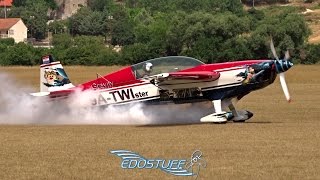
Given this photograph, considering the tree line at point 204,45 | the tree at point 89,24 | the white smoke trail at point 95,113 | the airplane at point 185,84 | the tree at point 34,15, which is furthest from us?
the tree at point 34,15

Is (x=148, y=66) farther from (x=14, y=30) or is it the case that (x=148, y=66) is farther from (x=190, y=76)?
(x=14, y=30)

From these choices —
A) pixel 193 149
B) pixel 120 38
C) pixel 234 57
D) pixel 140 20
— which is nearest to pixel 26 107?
pixel 193 149

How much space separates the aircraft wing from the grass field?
123cm

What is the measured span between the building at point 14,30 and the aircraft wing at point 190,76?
86.8 m

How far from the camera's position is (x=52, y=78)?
76.7 feet

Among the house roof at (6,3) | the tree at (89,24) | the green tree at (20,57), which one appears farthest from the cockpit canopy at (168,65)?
the house roof at (6,3)

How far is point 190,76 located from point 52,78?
3.80 metres

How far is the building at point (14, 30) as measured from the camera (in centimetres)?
10789

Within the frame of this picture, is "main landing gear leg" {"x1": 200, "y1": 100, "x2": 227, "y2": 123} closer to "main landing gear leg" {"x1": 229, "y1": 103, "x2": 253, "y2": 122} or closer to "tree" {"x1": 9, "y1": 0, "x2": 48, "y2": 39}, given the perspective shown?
"main landing gear leg" {"x1": 229, "y1": 103, "x2": 253, "y2": 122}

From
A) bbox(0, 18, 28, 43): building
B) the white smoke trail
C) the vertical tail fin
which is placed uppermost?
the vertical tail fin

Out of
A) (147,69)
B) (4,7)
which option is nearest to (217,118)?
(147,69)

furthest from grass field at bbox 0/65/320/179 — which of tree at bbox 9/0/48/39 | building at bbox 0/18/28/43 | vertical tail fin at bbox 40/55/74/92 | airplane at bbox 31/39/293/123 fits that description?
tree at bbox 9/0/48/39

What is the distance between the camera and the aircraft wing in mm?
21672

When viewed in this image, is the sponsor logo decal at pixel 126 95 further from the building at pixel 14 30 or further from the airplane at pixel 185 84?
the building at pixel 14 30
